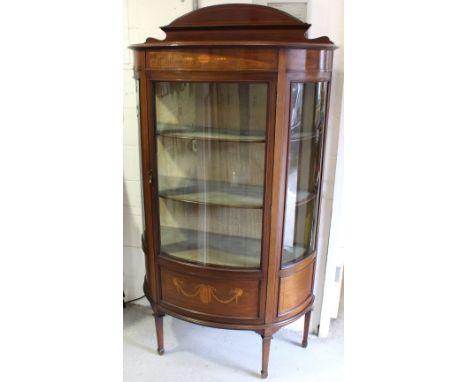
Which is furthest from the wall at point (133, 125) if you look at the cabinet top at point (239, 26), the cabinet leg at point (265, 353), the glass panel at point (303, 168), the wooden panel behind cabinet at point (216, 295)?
the cabinet leg at point (265, 353)

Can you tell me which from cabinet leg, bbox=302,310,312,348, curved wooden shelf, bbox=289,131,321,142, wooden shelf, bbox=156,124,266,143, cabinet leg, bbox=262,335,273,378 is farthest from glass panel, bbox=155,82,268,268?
cabinet leg, bbox=302,310,312,348

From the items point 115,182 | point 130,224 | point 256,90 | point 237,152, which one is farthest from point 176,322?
point 115,182

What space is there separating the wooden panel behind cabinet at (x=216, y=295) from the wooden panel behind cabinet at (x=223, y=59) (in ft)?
2.56

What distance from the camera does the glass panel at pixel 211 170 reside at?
1341 mm

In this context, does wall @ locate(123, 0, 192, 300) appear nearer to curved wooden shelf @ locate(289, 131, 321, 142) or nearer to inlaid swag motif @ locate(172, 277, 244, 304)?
inlaid swag motif @ locate(172, 277, 244, 304)

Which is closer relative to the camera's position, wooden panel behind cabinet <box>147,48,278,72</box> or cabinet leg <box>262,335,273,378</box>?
wooden panel behind cabinet <box>147,48,278,72</box>

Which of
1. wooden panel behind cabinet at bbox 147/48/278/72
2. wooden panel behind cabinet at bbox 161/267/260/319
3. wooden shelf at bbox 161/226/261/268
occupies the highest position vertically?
wooden panel behind cabinet at bbox 147/48/278/72

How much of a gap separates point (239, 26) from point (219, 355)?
1.42 metres

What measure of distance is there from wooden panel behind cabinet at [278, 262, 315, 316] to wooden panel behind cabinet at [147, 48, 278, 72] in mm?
793

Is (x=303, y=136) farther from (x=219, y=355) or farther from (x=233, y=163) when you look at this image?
(x=219, y=355)

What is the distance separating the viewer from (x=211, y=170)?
146cm

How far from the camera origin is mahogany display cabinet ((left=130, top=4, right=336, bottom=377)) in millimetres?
1231

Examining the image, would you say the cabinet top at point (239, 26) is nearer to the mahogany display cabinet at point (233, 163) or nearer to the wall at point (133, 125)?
the mahogany display cabinet at point (233, 163)

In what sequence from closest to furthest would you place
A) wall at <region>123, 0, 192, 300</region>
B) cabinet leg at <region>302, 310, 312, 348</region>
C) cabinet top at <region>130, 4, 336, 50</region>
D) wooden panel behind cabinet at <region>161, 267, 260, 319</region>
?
cabinet top at <region>130, 4, 336, 50</region>, wooden panel behind cabinet at <region>161, 267, 260, 319</region>, wall at <region>123, 0, 192, 300</region>, cabinet leg at <region>302, 310, 312, 348</region>
